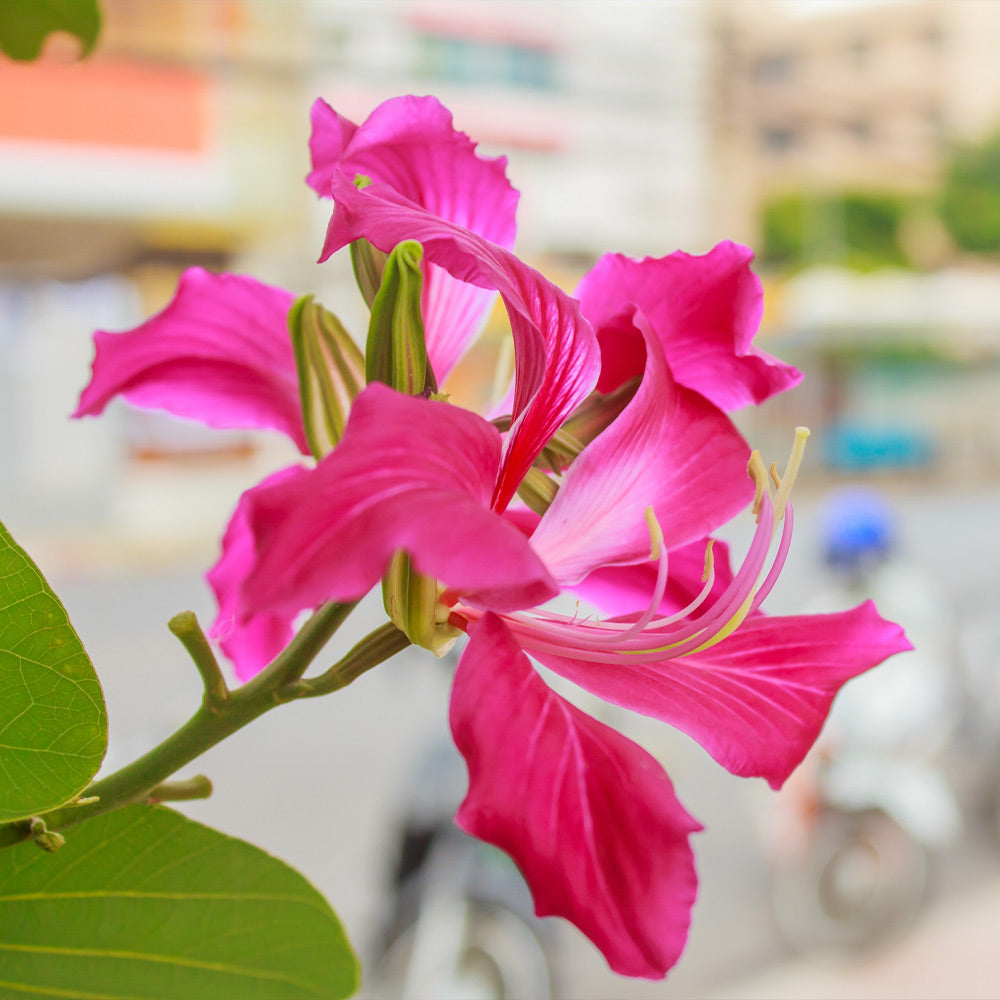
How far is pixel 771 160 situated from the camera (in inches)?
661

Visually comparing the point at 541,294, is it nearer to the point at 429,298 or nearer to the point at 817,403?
the point at 429,298

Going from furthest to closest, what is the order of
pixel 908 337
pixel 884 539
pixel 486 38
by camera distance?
1. pixel 908 337
2. pixel 486 38
3. pixel 884 539

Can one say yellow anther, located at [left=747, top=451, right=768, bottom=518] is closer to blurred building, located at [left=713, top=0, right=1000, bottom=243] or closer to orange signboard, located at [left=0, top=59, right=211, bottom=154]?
orange signboard, located at [left=0, top=59, right=211, bottom=154]

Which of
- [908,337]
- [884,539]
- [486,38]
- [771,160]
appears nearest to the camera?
[884,539]

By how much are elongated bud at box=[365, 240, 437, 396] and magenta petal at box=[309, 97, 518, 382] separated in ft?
0.12

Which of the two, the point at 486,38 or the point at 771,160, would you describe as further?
the point at 771,160

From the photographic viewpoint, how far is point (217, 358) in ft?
0.85

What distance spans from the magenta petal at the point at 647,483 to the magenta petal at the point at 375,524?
53mm

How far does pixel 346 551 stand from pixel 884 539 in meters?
2.28

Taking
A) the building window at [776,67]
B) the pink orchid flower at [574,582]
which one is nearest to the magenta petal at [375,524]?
the pink orchid flower at [574,582]

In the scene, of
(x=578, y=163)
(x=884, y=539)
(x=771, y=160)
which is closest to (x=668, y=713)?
(x=884, y=539)

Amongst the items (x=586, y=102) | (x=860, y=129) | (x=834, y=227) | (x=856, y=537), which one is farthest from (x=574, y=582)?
(x=860, y=129)

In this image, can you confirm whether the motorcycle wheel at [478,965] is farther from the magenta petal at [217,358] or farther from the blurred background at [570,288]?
the magenta petal at [217,358]

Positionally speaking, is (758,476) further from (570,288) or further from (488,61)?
(488,61)
